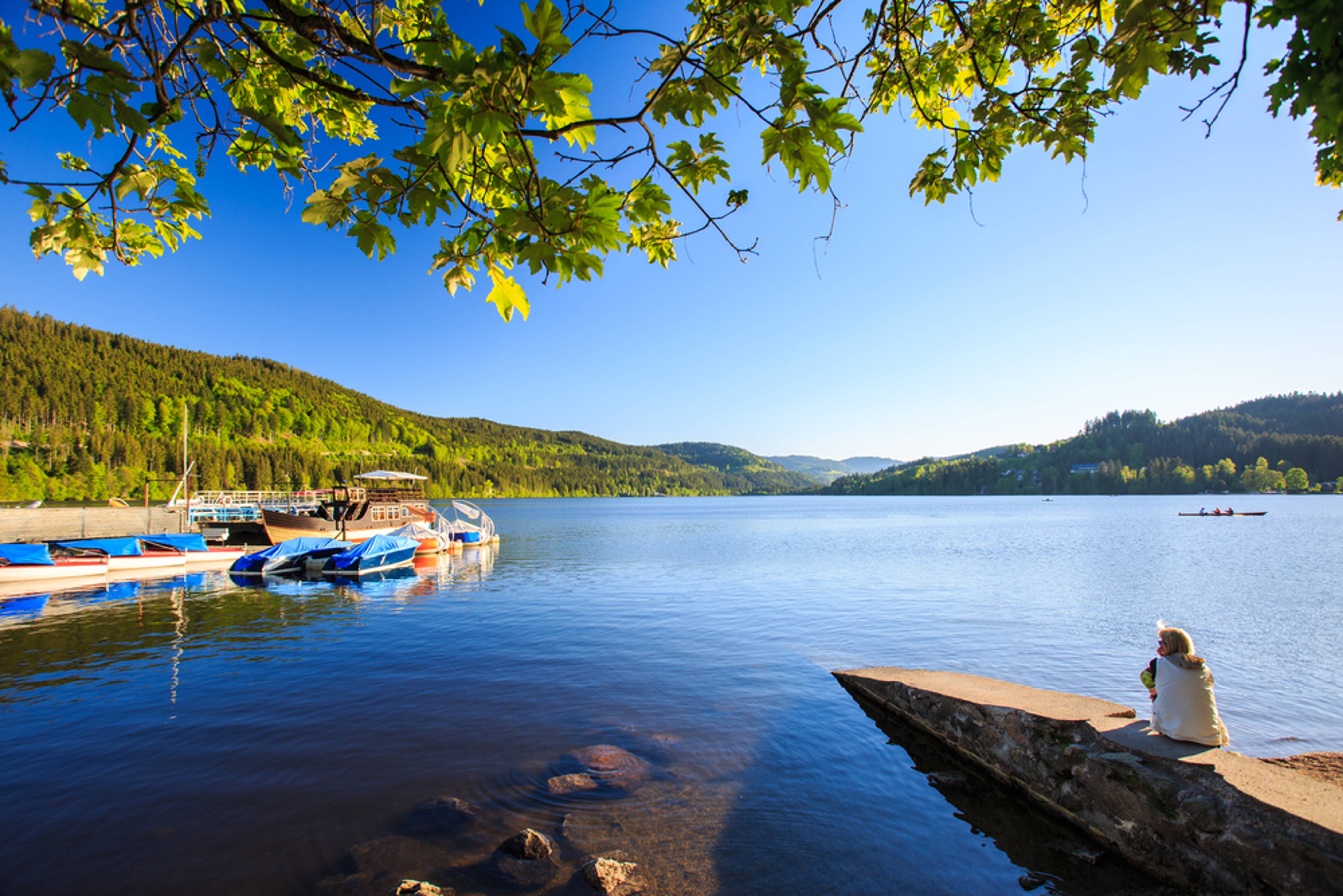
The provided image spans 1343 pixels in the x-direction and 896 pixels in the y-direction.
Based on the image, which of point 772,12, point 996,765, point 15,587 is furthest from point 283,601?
point 772,12

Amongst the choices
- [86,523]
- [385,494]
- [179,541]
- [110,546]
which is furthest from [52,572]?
[385,494]

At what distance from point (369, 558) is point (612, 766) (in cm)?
2905

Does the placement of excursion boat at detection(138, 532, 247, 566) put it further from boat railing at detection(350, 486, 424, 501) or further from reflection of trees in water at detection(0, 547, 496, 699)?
boat railing at detection(350, 486, 424, 501)

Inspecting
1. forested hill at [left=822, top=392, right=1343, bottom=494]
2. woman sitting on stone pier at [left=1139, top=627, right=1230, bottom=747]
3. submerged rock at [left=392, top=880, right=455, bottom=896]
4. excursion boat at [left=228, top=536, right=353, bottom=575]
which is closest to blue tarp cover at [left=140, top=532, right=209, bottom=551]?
excursion boat at [left=228, top=536, right=353, bottom=575]

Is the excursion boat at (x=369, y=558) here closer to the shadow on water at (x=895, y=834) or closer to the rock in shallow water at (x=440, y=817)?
the rock in shallow water at (x=440, y=817)

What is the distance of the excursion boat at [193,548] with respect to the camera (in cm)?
3156

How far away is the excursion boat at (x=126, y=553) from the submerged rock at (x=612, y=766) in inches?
1365

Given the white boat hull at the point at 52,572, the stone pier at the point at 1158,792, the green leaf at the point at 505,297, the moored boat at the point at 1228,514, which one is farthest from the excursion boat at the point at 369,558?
the moored boat at the point at 1228,514

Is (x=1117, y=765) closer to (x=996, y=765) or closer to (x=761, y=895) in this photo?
(x=996, y=765)

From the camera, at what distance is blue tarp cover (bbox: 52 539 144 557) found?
2741 cm

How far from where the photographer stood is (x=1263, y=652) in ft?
48.6

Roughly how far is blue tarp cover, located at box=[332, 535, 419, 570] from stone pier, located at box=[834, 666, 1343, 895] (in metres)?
32.2

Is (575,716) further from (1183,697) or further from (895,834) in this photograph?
(1183,697)

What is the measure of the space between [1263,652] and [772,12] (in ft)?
70.9
